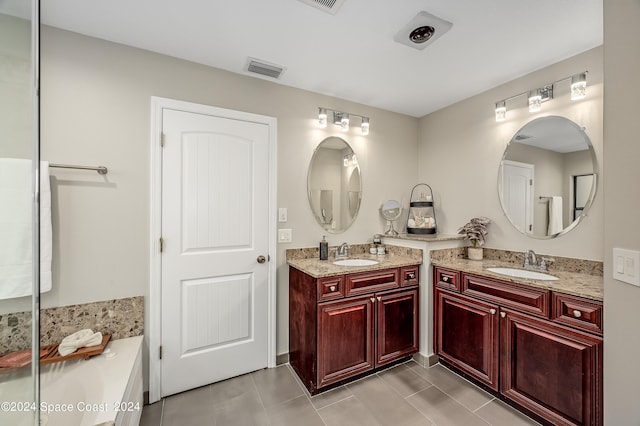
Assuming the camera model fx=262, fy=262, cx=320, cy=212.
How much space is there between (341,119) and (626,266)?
7.07ft

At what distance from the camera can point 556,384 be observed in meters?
1.55

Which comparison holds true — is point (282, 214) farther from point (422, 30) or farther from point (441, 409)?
point (441, 409)

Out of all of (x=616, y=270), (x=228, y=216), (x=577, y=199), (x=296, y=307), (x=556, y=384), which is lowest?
(x=556, y=384)

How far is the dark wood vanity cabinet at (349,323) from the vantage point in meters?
1.89

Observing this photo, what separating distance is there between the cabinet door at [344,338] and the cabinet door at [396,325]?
9 cm

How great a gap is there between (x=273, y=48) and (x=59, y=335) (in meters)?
2.33

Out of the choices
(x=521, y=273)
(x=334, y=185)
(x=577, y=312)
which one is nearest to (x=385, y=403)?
(x=577, y=312)

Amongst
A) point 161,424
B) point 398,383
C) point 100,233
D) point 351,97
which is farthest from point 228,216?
point 398,383

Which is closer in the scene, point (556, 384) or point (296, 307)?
point (556, 384)

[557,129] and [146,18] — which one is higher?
[146,18]

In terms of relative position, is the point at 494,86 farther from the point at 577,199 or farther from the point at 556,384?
the point at 556,384

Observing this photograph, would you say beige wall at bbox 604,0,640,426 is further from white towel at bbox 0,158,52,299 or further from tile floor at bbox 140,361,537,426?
white towel at bbox 0,158,52,299

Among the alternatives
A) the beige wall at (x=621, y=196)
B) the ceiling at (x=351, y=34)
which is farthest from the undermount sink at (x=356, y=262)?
the ceiling at (x=351, y=34)

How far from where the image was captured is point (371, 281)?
2.08 m
